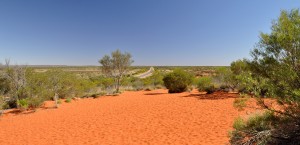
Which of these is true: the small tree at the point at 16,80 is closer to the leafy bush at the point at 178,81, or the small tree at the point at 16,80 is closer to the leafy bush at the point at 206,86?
the leafy bush at the point at 178,81

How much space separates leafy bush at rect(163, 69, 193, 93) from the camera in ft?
73.2

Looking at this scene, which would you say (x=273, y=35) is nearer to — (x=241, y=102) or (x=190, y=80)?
(x=241, y=102)

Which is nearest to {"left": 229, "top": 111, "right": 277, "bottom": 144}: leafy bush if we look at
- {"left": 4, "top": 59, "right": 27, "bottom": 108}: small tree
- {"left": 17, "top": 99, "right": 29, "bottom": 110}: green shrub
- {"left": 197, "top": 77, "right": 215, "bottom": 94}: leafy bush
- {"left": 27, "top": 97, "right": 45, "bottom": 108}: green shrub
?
{"left": 197, "top": 77, "right": 215, "bottom": 94}: leafy bush

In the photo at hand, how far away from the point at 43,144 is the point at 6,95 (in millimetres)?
11025

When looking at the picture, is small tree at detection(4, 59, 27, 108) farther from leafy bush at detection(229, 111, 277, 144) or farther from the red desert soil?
leafy bush at detection(229, 111, 277, 144)

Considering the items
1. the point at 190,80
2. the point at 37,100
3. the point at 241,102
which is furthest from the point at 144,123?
the point at 190,80

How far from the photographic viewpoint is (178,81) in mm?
22297

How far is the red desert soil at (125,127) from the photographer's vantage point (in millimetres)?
7918

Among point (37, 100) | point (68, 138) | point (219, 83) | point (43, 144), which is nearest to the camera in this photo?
point (43, 144)

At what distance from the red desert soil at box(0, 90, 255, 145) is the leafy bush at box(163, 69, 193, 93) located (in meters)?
8.81

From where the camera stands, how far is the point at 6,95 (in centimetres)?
1641

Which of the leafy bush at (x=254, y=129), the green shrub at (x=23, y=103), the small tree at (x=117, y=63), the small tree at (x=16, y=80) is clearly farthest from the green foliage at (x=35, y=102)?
the leafy bush at (x=254, y=129)

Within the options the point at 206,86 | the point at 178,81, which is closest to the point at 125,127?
the point at 206,86

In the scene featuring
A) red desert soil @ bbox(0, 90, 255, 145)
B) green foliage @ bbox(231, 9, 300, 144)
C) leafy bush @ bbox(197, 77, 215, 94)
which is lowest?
red desert soil @ bbox(0, 90, 255, 145)
